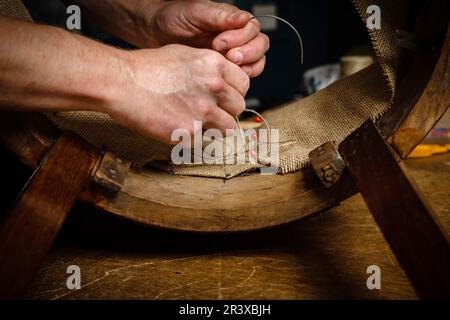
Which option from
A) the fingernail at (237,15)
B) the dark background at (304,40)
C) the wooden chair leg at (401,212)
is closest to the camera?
the wooden chair leg at (401,212)

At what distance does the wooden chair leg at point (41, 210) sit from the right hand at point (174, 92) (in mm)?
108

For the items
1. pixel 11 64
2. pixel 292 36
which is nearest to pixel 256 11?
pixel 292 36

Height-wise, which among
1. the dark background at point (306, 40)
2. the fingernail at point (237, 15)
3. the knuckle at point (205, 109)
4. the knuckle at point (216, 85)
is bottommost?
the knuckle at point (205, 109)

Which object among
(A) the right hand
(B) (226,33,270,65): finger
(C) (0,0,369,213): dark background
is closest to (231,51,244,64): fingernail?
(B) (226,33,270,65): finger

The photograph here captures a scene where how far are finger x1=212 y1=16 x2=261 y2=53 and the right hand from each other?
5.5 inches

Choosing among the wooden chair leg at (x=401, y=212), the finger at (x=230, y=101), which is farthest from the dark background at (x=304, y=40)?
the wooden chair leg at (x=401, y=212)

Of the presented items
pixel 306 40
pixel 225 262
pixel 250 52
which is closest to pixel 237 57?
pixel 250 52

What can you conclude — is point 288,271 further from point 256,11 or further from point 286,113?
point 256,11

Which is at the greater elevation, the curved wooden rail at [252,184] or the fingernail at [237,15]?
the fingernail at [237,15]

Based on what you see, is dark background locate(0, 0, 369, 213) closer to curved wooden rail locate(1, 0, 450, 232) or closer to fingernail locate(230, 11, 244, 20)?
fingernail locate(230, 11, 244, 20)

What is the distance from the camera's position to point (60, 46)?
0.73 meters

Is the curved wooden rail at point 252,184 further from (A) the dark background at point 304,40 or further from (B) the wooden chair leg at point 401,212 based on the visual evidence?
(A) the dark background at point 304,40

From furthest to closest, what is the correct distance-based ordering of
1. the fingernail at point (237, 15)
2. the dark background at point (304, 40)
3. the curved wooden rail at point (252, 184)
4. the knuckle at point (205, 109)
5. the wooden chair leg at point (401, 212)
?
the dark background at point (304, 40) → the fingernail at point (237, 15) → the knuckle at point (205, 109) → the curved wooden rail at point (252, 184) → the wooden chair leg at point (401, 212)

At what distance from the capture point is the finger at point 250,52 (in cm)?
108
